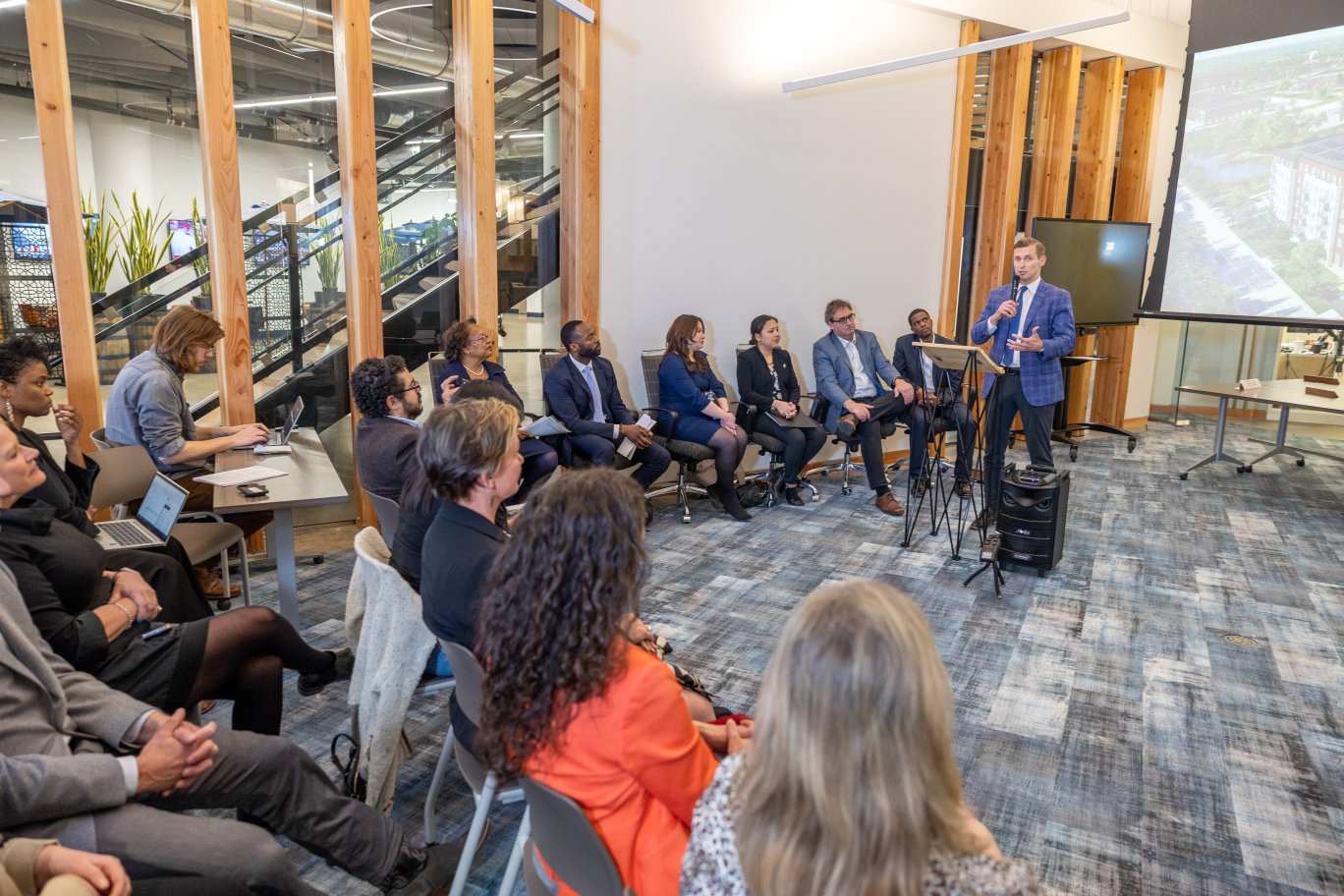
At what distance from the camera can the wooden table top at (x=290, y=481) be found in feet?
9.71

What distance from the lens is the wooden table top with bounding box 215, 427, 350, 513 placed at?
9.71ft

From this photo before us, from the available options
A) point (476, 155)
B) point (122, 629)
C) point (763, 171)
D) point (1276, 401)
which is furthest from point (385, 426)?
point (1276, 401)

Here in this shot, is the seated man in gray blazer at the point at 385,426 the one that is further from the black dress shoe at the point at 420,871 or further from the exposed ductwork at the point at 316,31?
the exposed ductwork at the point at 316,31

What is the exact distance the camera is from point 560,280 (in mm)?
5633

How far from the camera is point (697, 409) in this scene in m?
5.56

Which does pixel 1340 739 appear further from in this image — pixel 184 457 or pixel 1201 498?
pixel 184 457

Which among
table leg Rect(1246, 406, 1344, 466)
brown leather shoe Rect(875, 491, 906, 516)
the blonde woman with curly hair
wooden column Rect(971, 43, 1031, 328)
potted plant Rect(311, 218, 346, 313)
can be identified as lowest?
brown leather shoe Rect(875, 491, 906, 516)

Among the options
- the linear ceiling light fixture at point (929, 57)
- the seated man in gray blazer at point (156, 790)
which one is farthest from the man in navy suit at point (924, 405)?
the seated man in gray blazer at point (156, 790)

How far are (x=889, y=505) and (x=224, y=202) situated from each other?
4180mm

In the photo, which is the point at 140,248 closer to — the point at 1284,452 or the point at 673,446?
the point at 673,446

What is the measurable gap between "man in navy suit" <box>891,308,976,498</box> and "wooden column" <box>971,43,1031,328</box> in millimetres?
1119

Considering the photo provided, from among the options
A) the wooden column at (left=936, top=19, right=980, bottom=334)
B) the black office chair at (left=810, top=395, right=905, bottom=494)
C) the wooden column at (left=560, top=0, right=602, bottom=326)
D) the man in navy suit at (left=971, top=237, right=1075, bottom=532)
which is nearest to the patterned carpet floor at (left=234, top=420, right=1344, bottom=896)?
the black office chair at (left=810, top=395, right=905, bottom=494)

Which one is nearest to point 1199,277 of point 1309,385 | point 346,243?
point 1309,385

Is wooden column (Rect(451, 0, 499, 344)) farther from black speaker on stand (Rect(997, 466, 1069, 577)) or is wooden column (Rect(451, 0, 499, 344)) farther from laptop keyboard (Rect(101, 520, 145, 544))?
black speaker on stand (Rect(997, 466, 1069, 577))
